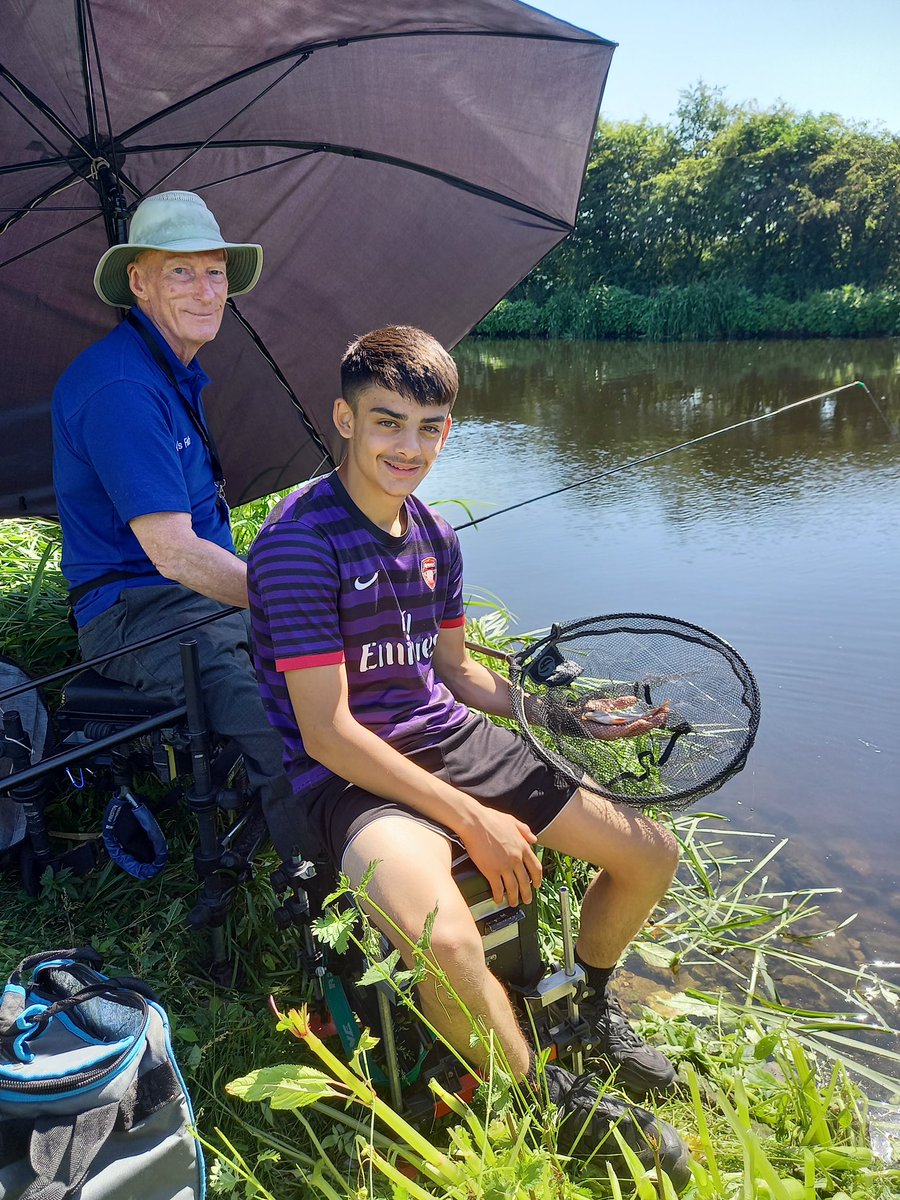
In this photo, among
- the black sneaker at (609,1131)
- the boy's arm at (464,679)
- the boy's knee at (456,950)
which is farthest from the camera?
the boy's arm at (464,679)

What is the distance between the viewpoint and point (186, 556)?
2.33 metres

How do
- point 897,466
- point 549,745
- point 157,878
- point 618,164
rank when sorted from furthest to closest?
1. point 618,164
2. point 897,466
3. point 157,878
4. point 549,745

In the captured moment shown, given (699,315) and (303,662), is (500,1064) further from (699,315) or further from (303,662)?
(699,315)

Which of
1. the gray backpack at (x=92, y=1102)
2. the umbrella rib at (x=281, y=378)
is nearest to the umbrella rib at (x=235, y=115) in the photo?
the umbrella rib at (x=281, y=378)

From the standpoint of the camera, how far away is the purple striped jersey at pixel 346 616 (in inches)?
77.3

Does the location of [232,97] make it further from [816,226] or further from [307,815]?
[816,226]

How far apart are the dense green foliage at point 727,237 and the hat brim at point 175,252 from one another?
23.3m

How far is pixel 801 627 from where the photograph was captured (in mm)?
5250

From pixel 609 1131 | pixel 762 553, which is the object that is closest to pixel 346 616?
pixel 609 1131

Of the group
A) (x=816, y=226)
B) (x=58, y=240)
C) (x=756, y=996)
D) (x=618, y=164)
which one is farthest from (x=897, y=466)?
(x=618, y=164)

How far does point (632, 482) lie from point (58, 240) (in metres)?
6.91

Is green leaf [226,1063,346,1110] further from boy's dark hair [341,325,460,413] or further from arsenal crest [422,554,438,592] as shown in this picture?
boy's dark hair [341,325,460,413]

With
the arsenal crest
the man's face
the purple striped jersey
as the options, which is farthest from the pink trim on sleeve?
the man's face

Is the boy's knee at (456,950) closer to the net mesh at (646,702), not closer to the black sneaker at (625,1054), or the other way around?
the net mesh at (646,702)
